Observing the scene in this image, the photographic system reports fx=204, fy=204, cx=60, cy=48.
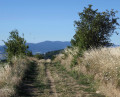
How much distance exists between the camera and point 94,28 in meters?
19.1

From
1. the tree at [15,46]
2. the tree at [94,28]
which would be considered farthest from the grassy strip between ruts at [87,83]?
the tree at [15,46]

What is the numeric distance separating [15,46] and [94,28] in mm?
12230

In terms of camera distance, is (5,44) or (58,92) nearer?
(58,92)

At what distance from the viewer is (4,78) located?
34.5 feet

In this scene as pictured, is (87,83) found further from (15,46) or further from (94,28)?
(15,46)

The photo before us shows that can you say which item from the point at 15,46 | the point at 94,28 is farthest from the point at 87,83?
the point at 15,46

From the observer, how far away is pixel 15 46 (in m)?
27.1

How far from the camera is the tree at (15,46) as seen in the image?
26.8m

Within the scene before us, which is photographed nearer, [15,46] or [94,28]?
[94,28]

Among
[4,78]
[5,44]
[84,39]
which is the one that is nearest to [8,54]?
[5,44]

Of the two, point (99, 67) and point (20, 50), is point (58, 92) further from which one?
point (20, 50)

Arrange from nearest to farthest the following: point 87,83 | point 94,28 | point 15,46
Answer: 1. point 87,83
2. point 94,28
3. point 15,46

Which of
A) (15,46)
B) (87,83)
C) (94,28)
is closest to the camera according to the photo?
(87,83)

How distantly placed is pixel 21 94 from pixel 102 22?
42.6 ft
